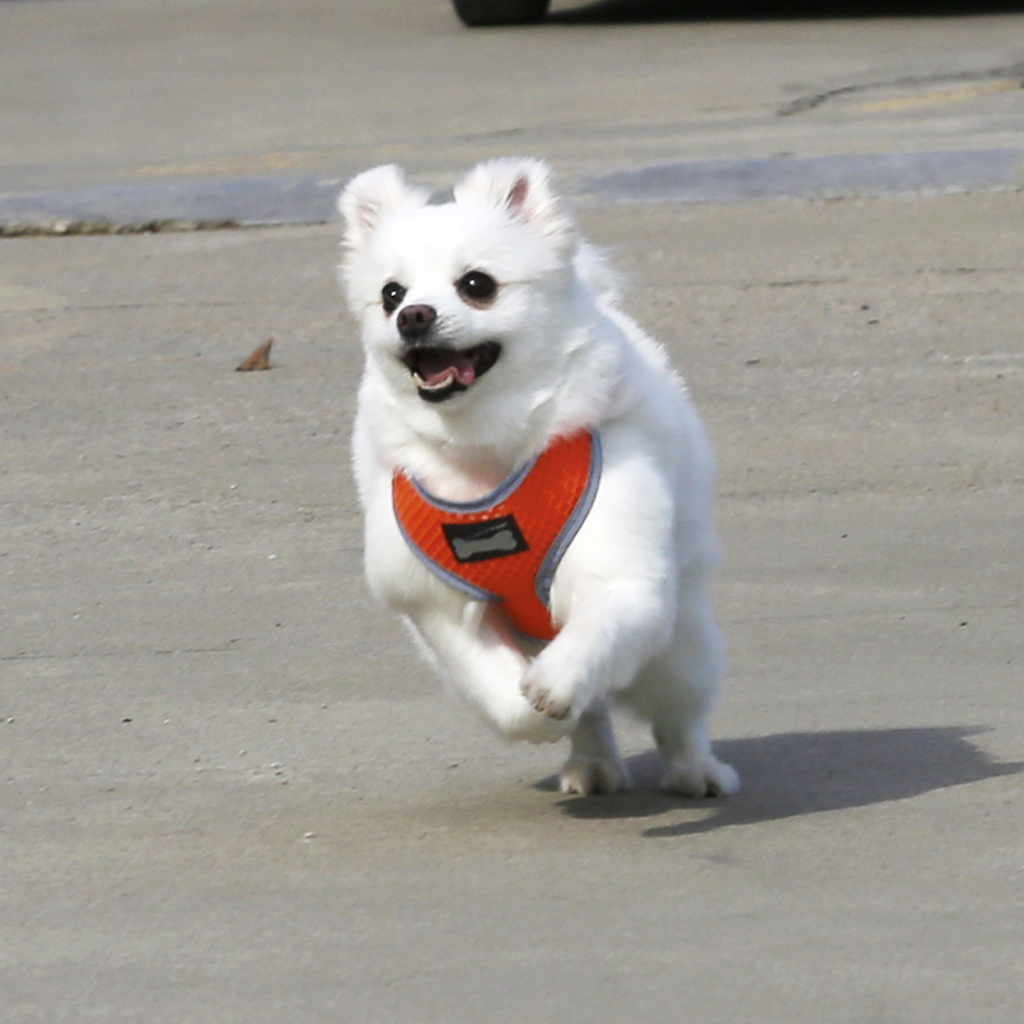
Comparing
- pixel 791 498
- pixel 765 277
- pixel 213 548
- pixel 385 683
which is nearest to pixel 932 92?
pixel 765 277

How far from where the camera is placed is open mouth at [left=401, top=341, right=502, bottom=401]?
4.73m

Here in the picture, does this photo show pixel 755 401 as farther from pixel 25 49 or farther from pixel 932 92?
pixel 25 49

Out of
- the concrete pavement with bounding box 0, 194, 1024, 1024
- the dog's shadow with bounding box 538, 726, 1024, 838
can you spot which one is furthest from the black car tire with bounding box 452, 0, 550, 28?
the dog's shadow with bounding box 538, 726, 1024, 838

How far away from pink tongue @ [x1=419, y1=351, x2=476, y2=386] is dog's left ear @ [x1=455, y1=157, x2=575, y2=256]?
1.14ft

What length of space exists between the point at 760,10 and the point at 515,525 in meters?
14.8

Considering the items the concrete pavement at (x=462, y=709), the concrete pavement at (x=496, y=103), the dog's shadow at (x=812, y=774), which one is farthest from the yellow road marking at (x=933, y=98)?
the dog's shadow at (x=812, y=774)

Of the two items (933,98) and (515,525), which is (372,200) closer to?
(515,525)

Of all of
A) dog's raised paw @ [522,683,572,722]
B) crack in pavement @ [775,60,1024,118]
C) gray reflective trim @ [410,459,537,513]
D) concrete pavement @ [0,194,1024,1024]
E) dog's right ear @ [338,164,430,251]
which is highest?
dog's right ear @ [338,164,430,251]

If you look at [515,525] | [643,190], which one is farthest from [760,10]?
[515,525]

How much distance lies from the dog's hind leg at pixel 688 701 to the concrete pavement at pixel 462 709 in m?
0.08

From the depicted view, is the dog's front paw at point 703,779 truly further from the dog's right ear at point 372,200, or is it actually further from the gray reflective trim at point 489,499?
Result: the dog's right ear at point 372,200

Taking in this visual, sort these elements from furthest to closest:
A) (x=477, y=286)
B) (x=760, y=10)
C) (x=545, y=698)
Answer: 1. (x=760, y=10)
2. (x=477, y=286)
3. (x=545, y=698)

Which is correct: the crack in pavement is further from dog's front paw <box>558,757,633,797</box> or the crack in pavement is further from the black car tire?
dog's front paw <box>558,757,633,797</box>

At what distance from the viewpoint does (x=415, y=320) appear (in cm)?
461
